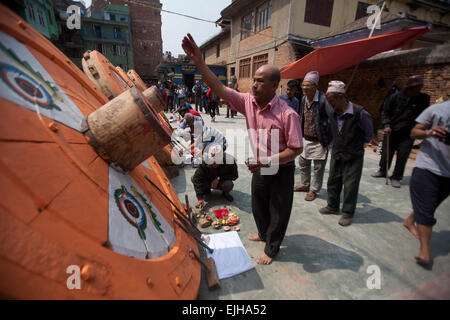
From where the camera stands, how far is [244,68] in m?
15.8

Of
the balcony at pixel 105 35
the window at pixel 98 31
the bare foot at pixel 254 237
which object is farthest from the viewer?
the window at pixel 98 31

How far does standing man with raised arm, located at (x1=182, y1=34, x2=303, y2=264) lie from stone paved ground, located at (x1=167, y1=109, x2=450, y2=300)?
28 centimetres

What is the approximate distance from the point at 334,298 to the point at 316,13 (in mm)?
13719

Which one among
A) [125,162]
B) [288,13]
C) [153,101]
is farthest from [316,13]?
[125,162]

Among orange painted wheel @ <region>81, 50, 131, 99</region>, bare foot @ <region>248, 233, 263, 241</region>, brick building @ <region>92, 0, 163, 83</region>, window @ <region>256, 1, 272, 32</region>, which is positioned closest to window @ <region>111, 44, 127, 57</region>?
brick building @ <region>92, 0, 163, 83</region>

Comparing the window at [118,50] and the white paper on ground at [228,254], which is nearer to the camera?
the white paper on ground at [228,254]

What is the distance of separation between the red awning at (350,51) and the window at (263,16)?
21.6 ft

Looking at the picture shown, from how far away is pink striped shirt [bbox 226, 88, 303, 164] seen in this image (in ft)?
5.58

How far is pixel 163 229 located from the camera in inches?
64.0

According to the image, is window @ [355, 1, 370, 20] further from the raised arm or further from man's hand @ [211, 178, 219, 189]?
the raised arm

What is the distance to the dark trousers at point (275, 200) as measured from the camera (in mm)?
1979

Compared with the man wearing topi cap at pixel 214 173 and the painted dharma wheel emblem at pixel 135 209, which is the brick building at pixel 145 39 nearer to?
the man wearing topi cap at pixel 214 173

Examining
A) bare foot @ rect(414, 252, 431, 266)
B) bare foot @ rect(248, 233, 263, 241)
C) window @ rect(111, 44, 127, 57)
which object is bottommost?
bare foot @ rect(248, 233, 263, 241)

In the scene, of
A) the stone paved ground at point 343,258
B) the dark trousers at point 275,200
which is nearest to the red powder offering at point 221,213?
the stone paved ground at point 343,258
